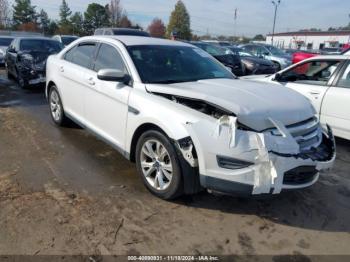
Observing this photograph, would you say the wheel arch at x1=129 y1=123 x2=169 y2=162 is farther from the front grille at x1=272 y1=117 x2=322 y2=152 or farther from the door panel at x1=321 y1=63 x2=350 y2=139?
the door panel at x1=321 y1=63 x2=350 y2=139

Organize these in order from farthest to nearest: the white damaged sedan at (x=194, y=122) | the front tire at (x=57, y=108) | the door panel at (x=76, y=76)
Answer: the front tire at (x=57, y=108) → the door panel at (x=76, y=76) → the white damaged sedan at (x=194, y=122)

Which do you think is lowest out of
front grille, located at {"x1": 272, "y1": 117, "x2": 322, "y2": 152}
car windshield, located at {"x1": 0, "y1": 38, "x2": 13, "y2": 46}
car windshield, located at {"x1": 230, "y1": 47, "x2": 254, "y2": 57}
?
front grille, located at {"x1": 272, "y1": 117, "x2": 322, "y2": 152}

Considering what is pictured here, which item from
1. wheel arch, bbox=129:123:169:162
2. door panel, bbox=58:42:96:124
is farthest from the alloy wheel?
door panel, bbox=58:42:96:124

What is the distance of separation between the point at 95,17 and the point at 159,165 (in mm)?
74842

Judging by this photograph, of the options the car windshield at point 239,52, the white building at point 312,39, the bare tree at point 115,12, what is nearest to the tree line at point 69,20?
the bare tree at point 115,12

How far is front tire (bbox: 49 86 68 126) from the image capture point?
5.94 meters

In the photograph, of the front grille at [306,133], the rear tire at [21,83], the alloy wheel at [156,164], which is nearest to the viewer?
the front grille at [306,133]

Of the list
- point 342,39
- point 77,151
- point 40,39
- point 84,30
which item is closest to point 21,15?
point 84,30

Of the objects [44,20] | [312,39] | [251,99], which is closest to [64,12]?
[44,20]

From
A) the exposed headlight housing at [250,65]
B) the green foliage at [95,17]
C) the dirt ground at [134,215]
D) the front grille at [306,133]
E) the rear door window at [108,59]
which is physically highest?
the green foliage at [95,17]

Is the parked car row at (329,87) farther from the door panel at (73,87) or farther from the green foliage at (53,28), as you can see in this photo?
the green foliage at (53,28)

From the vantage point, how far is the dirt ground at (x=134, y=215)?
9.70ft

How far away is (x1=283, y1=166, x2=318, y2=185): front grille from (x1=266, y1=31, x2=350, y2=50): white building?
70038 mm

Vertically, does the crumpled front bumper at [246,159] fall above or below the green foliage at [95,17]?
below
